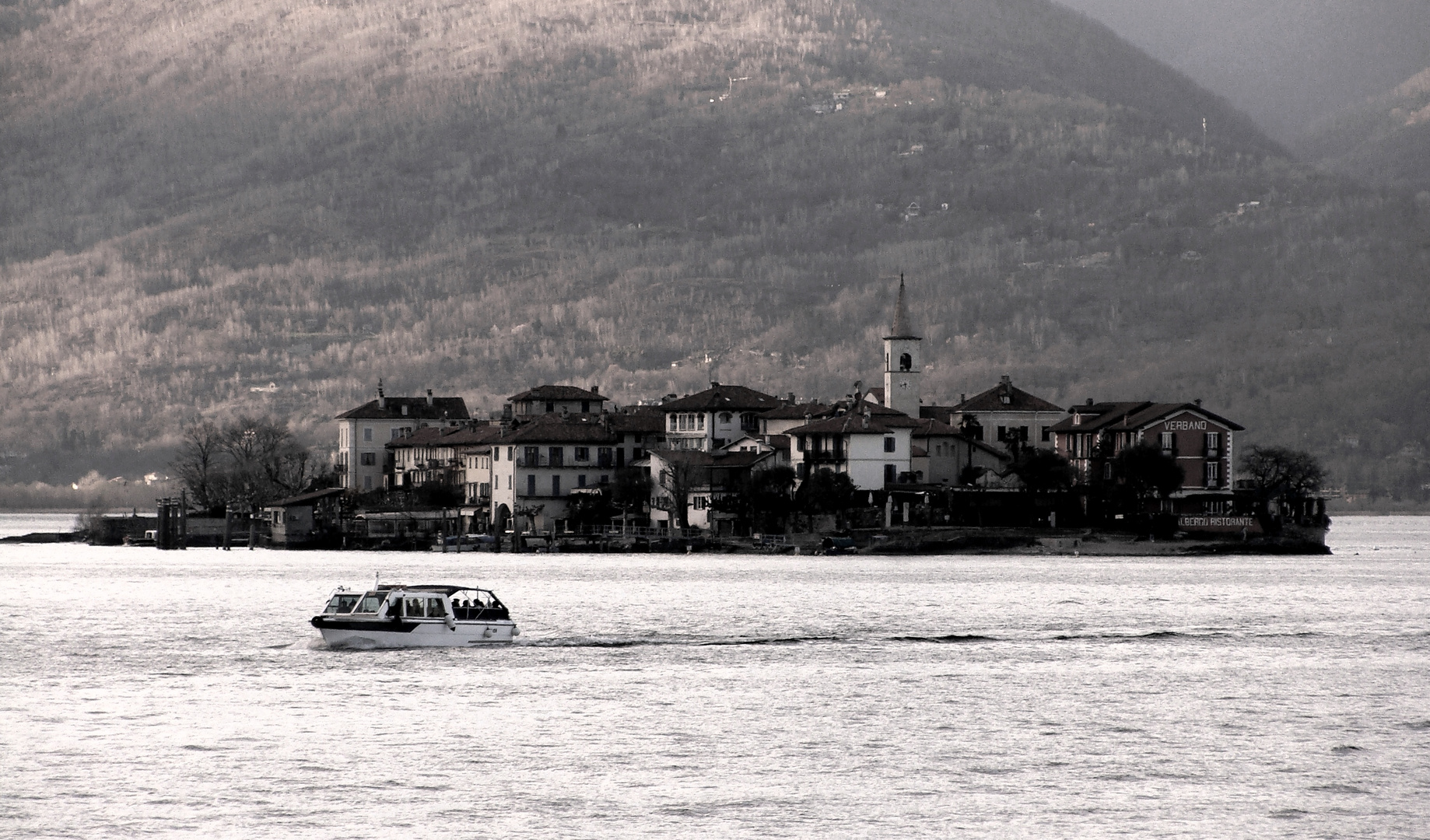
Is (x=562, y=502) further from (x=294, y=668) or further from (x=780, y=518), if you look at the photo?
(x=294, y=668)

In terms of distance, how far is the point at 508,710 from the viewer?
50562mm

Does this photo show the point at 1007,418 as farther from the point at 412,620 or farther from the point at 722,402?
the point at 412,620

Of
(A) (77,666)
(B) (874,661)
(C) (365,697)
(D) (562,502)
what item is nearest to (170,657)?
(A) (77,666)

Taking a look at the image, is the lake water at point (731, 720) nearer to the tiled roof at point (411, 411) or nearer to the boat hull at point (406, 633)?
the boat hull at point (406, 633)

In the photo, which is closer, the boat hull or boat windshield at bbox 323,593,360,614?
the boat hull

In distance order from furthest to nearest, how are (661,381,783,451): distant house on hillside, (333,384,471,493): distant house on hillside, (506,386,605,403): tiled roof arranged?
(333,384,471,493): distant house on hillside
(506,386,605,403): tiled roof
(661,381,783,451): distant house on hillside

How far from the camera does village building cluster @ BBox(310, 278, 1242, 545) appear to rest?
466ft

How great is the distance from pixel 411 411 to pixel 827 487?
57.8 m

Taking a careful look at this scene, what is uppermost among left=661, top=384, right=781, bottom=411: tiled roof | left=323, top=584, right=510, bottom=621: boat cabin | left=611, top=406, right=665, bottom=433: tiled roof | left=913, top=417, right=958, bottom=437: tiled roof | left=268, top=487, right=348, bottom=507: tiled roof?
left=661, top=384, right=781, bottom=411: tiled roof

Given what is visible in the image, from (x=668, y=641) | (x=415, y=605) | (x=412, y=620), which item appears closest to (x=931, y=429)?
(x=668, y=641)

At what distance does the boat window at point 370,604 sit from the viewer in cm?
6725

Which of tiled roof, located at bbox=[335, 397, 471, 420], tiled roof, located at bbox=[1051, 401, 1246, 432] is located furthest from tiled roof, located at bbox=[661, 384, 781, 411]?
tiled roof, located at bbox=[335, 397, 471, 420]

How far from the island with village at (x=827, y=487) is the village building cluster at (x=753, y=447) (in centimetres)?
17

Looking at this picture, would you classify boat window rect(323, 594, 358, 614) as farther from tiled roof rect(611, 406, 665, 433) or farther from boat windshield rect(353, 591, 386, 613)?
tiled roof rect(611, 406, 665, 433)
